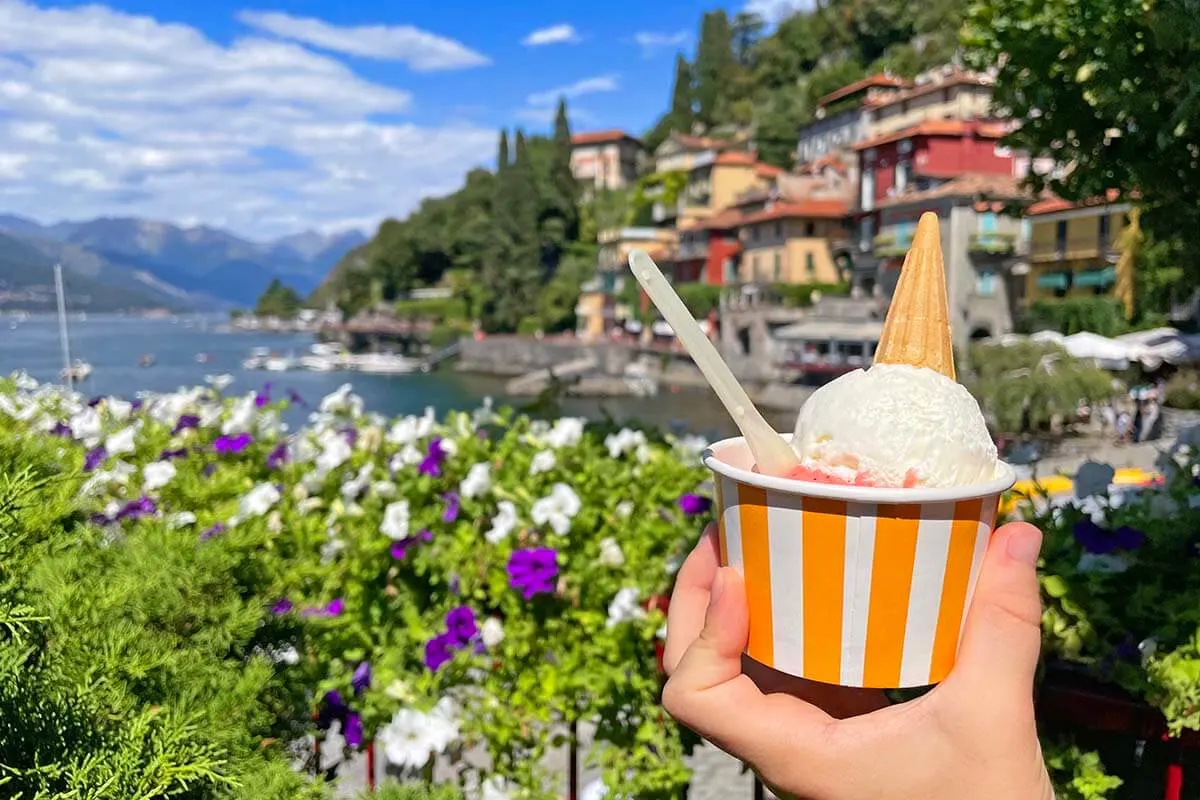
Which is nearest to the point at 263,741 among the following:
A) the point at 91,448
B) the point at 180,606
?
the point at 180,606

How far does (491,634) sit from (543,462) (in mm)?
587

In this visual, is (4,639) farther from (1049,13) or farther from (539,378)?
(539,378)

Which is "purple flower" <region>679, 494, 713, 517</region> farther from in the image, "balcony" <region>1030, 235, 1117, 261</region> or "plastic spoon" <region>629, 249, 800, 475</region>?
"balcony" <region>1030, 235, 1117, 261</region>

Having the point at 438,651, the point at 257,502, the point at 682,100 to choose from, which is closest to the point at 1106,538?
the point at 438,651

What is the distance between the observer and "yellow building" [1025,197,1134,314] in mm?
29812

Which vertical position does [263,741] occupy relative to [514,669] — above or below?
above

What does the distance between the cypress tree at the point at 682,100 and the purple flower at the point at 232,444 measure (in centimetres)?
7570

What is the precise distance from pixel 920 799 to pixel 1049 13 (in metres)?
3.19

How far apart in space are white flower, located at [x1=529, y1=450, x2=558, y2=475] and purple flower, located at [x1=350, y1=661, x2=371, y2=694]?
2.65 ft

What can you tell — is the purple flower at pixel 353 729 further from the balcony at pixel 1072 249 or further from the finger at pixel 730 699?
the balcony at pixel 1072 249

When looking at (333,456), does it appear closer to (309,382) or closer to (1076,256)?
(1076,256)

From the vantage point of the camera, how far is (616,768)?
7.89ft

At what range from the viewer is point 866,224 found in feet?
130

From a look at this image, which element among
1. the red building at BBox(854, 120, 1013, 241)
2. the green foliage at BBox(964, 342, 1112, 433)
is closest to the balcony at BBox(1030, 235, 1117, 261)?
the red building at BBox(854, 120, 1013, 241)
